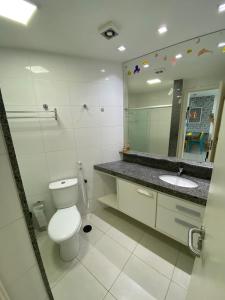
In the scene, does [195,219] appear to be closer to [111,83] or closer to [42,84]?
[111,83]

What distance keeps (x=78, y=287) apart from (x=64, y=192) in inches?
37.7

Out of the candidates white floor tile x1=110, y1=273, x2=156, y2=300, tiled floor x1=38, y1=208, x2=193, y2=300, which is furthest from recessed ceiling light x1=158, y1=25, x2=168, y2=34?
white floor tile x1=110, y1=273, x2=156, y2=300

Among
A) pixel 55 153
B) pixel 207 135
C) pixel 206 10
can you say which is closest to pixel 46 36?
pixel 55 153

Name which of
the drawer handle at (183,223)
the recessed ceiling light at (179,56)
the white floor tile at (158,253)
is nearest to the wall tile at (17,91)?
the recessed ceiling light at (179,56)

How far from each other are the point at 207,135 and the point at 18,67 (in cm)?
236

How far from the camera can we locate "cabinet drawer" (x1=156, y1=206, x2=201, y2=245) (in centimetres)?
130

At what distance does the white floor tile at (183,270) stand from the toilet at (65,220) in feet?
3.60

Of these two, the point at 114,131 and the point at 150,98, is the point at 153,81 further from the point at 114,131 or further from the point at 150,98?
the point at 114,131

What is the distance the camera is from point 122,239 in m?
1.75

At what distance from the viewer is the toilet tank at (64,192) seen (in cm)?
175

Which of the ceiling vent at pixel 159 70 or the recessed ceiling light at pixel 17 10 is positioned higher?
the recessed ceiling light at pixel 17 10

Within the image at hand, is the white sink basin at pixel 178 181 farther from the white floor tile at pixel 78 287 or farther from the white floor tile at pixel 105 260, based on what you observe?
the white floor tile at pixel 78 287

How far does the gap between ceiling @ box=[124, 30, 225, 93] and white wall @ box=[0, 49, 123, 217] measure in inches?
15.5

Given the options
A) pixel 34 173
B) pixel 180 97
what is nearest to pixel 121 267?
pixel 34 173
